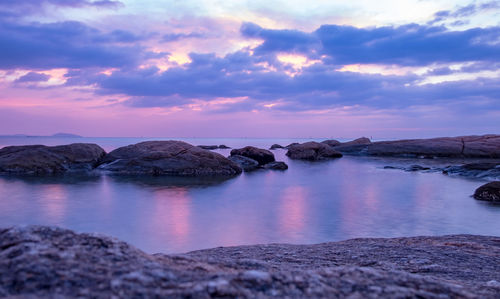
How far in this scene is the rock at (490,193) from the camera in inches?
647

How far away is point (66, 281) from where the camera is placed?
1.99 metres

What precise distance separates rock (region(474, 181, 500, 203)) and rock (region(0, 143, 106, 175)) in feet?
85.4

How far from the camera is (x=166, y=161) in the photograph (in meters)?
26.3

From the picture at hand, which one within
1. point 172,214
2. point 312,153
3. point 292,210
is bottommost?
point 292,210

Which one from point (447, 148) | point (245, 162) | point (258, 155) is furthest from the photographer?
point (447, 148)

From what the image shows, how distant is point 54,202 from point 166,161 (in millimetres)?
10191

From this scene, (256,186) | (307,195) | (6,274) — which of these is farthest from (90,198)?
(6,274)

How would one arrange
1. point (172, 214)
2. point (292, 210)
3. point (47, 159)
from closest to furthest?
point (172, 214) < point (292, 210) < point (47, 159)

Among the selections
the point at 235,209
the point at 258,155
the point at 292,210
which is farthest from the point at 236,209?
the point at 258,155

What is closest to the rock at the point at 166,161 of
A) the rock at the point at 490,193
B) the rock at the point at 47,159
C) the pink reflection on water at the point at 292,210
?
the rock at the point at 47,159

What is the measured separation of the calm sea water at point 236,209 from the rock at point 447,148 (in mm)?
27433

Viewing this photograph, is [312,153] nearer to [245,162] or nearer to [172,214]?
[245,162]

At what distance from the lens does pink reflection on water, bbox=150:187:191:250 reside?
11.9 metres

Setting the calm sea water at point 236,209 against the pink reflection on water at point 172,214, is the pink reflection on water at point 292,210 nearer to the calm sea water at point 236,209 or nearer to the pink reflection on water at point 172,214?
the calm sea water at point 236,209
